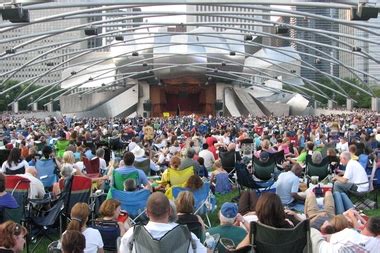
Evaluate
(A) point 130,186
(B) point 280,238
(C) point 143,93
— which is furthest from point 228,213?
(C) point 143,93

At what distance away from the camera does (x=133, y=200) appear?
8742 millimetres

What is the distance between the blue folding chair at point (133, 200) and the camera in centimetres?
872

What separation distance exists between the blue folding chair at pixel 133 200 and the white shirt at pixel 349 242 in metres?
3.75

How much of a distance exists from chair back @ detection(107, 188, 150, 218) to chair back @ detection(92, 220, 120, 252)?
178 centimetres

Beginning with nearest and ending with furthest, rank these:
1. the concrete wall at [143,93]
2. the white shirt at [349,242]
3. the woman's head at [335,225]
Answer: the white shirt at [349,242] < the woman's head at [335,225] < the concrete wall at [143,93]

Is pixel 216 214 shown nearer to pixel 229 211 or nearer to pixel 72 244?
pixel 229 211

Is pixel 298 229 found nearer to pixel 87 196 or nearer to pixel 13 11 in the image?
pixel 87 196

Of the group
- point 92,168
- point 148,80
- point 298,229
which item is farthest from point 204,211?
point 148,80

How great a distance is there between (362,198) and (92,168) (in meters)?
5.47

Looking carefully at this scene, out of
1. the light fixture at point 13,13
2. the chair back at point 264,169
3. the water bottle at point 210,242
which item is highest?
the light fixture at point 13,13

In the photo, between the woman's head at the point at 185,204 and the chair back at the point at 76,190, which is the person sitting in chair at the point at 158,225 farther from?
the chair back at the point at 76,190

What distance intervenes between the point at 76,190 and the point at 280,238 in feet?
14.7

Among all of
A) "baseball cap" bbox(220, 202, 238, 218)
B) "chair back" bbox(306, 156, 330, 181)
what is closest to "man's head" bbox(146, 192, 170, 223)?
"baseball cap" bbox(220, 202, 238, 218)

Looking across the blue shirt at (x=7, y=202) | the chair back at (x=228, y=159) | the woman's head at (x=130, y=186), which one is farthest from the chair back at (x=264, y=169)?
the blue shirt at (x=7, y=202)
